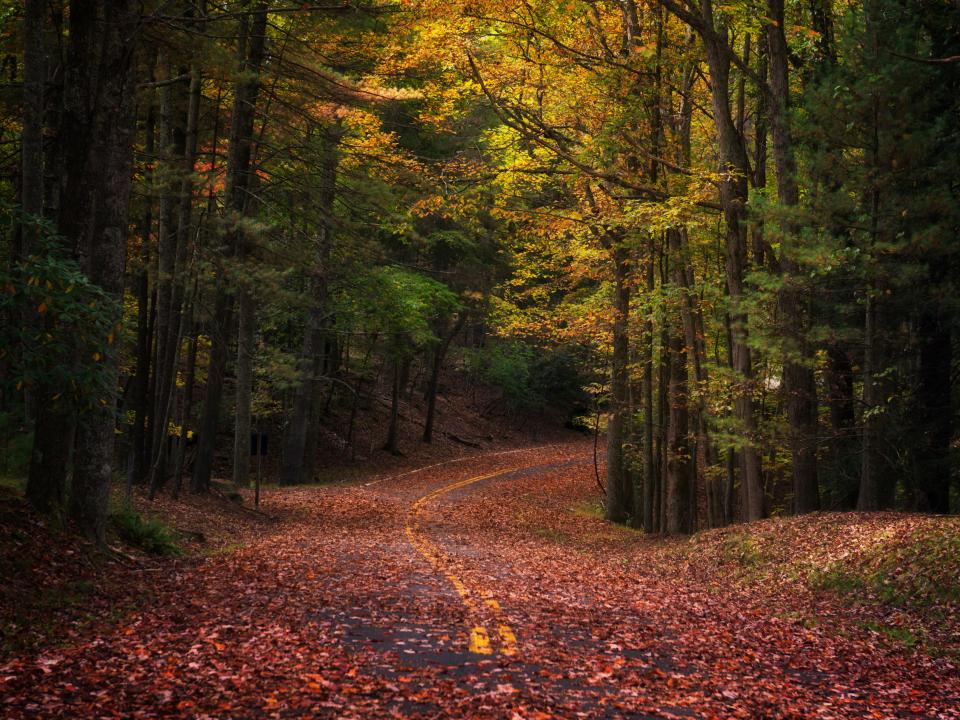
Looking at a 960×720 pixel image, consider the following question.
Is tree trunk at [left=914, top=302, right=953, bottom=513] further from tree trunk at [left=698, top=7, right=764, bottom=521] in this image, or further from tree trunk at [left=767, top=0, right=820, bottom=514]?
tree trunk at [left=698, top=7, right=764, bottom=521]

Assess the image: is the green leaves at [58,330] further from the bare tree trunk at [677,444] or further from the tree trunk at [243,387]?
the tree trunk at [243,387]

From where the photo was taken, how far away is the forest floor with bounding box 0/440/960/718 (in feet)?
19.6

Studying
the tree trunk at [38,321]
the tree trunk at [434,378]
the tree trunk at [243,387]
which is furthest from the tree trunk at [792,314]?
the tree trunk at [434,378]

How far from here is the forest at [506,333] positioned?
7113mm

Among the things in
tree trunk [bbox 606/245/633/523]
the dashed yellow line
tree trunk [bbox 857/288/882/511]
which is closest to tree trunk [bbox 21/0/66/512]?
Result: the dashed yellow line

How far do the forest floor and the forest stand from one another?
59 millimetres

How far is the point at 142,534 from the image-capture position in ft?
38.6

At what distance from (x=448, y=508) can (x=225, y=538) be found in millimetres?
9650

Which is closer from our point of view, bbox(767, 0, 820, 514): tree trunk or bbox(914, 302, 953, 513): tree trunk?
bbox(914, 302, 953, 513): tree trunk

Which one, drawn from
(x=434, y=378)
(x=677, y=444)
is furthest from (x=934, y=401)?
(x=434, y=378)

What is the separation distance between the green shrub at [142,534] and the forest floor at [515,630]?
37cm

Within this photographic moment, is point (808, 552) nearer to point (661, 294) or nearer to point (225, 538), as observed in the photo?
point (661, 294)

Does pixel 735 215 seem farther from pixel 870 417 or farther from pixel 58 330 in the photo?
pixel 58 330

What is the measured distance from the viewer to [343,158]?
21.7m
